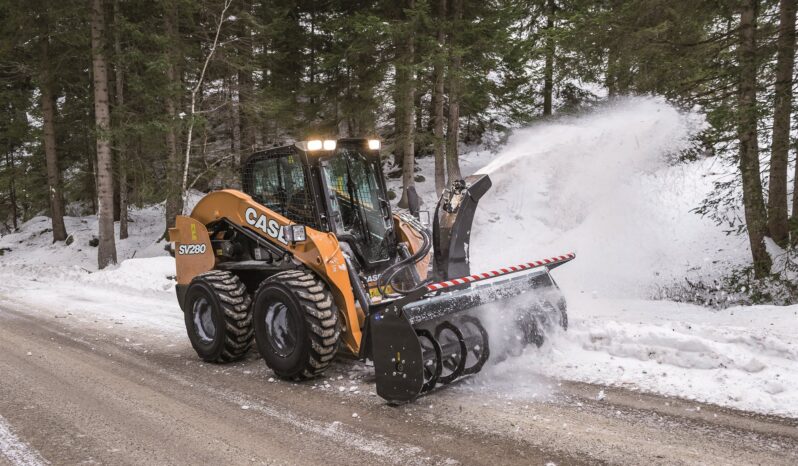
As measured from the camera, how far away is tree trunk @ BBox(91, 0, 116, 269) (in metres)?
13.5

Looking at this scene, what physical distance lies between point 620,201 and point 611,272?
7.00 feet

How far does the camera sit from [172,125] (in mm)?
13250

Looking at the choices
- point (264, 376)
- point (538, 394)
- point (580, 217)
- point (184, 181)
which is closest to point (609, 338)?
point (538, 394)

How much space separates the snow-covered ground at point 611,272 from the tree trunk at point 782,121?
1.08 meters

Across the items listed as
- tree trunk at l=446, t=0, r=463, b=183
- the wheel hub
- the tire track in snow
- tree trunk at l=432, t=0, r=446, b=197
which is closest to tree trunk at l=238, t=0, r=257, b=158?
tree trunk at l=432, t=0, r=446, b=197

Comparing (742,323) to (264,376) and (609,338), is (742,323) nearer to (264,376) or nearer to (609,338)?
(609,338)

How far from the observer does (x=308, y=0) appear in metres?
19.7

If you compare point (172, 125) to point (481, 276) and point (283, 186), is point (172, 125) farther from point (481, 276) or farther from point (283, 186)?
point (481, 276)

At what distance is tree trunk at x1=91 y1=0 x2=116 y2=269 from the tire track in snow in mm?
10998

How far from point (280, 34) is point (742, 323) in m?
16.9

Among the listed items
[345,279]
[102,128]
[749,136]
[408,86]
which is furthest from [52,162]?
[749,136]

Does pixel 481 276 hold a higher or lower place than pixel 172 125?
lower

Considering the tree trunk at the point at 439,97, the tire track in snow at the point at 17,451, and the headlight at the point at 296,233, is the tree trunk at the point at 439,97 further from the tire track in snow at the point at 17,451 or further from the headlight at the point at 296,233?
the tire track in snow at the point at 17,451

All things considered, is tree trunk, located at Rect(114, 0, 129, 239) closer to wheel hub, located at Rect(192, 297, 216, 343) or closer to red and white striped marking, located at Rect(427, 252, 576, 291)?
wheel hub, located at Rect(192, 297, 216, 343)
